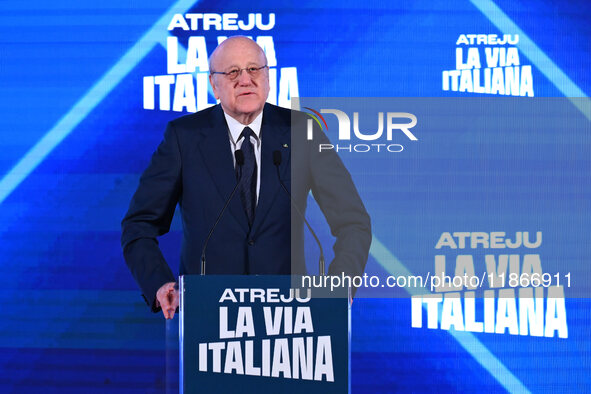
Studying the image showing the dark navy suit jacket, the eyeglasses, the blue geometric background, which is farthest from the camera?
the blue geometric background

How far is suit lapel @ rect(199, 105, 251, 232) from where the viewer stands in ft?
8.55

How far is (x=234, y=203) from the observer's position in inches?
103

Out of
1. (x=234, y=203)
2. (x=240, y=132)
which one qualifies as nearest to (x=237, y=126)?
(x=240, y=132)

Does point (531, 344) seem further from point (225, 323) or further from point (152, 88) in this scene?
point (152, 88)

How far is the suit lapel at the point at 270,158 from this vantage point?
2604mm

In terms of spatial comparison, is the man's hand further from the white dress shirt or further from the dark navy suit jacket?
the white dress shirt

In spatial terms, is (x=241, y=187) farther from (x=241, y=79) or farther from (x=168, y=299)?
(x=168, y=299)

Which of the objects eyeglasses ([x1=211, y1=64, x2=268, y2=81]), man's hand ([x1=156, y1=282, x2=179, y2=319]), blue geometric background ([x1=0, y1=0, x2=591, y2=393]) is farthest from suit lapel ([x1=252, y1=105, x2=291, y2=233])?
blue geometric background ([x1=0, y1=0, x2=591, y2=393])

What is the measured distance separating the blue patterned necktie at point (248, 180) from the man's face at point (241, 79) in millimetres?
100

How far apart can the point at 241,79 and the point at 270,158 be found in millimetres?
312

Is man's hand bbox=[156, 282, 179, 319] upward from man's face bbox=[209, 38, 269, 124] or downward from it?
downward

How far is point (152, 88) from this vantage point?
3344 mm

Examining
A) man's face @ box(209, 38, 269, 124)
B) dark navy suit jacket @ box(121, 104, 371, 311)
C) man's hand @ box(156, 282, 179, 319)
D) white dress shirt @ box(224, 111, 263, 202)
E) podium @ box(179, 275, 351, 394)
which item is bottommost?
podium @ box(179, 275, 351, 394)

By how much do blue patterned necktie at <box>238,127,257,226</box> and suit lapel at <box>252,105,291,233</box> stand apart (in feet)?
0.09
